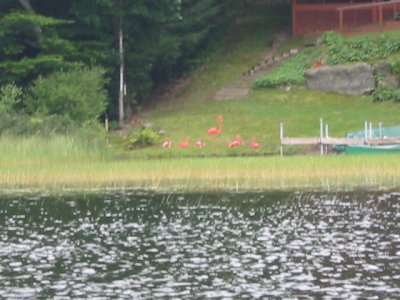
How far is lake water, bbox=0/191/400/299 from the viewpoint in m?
23.5

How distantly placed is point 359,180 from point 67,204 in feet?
26.6

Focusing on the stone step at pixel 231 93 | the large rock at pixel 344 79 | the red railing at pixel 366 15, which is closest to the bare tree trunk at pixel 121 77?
the stone step at pixel 231 93

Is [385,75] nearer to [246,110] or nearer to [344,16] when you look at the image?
[246,110]

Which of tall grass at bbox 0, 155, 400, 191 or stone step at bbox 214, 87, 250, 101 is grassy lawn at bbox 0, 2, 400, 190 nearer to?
tall grass at bbox 0, 155, 400, 191

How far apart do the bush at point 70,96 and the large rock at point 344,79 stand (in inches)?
346

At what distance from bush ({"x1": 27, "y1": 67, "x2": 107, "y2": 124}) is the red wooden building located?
11.8m

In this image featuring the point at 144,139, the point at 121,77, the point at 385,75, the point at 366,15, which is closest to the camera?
the point at 144,139

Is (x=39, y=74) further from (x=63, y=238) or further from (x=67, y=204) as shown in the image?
(x=63, y=238)

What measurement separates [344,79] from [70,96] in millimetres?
10848

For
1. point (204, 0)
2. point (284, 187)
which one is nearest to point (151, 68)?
point (204, 0)

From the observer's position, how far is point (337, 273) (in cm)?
2448

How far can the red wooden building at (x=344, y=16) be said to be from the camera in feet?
188

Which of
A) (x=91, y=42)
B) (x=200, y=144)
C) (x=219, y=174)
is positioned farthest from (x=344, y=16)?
(x=219, y=174)

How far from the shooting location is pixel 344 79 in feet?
177
